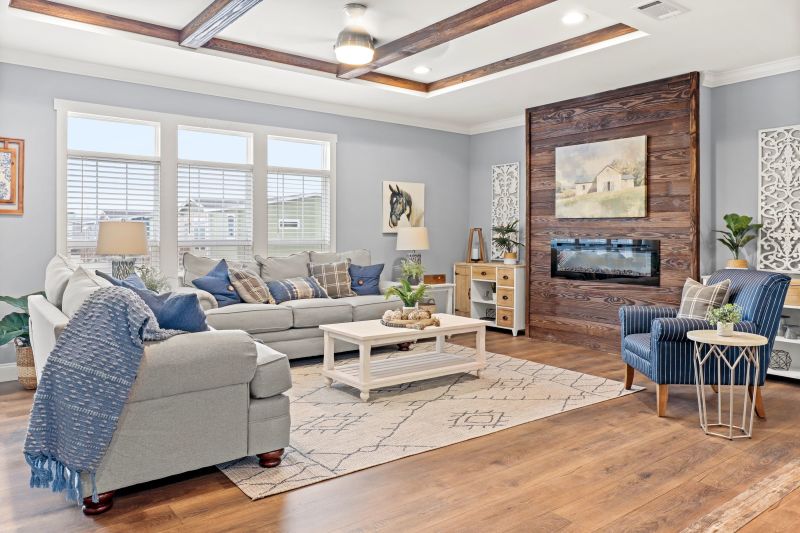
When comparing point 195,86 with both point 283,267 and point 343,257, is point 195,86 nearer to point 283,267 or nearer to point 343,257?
point 283,267

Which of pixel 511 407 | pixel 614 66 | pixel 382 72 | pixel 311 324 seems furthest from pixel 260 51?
pixel 511 407

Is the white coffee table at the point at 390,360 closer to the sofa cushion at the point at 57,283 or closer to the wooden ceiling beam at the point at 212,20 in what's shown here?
the sofa cushion at the point at 57,283

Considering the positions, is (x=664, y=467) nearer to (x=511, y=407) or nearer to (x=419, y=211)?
(x=511, y=407)

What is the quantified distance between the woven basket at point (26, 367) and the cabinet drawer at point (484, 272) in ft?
15.3

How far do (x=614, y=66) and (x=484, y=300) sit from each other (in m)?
3.15

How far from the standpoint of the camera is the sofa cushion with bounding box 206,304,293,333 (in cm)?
476

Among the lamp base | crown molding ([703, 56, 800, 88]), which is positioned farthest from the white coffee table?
crown molding ([703, 56, 800, 88])

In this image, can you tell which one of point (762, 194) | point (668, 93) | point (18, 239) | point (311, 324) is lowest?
point (311, 324)

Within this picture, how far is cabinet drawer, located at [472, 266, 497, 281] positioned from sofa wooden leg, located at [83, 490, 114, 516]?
5.14m

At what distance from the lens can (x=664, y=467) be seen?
294cm

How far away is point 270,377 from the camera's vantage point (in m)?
2.85

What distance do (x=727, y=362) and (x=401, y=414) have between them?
197cm

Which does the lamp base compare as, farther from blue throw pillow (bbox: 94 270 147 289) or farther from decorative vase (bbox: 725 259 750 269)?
decorative vase (bbox: 725 259 750 269)

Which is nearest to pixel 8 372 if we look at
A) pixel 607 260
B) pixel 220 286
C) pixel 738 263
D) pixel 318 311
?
pixel 220 286
